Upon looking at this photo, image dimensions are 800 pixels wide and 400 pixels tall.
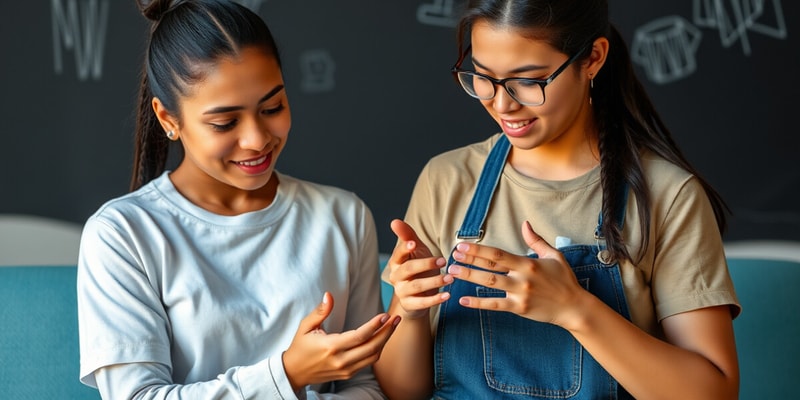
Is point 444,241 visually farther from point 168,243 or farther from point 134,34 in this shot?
point 134,34

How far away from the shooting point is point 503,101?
152 cm

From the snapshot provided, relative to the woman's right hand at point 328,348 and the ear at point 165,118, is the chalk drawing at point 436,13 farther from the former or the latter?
the woman's right hand at point 328,348

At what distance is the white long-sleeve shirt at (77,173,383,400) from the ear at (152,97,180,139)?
0.10 meters

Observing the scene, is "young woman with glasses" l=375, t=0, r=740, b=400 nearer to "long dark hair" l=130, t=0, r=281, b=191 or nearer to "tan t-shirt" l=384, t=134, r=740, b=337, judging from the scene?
"tan t-shirt" l=384, t=134, r=740, b=337

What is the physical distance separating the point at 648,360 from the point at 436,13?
185cm

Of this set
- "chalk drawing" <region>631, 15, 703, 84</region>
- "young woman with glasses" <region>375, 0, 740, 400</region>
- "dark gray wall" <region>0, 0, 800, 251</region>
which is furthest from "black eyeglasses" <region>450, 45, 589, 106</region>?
"chalk drawing" <region>631, 15, 703, 84</region>

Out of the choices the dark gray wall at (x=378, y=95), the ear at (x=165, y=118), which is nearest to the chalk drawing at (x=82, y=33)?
the dark gray wall at (x=378, y=95)

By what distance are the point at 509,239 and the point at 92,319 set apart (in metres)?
0.70

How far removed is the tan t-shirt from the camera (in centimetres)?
157

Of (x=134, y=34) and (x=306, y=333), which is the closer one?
(x=306, y=333)

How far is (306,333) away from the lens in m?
1.51

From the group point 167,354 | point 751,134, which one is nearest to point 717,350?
point 167,354

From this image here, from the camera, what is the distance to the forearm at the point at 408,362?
1.64m

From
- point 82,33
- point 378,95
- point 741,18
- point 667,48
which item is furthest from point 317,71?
point 741,18
